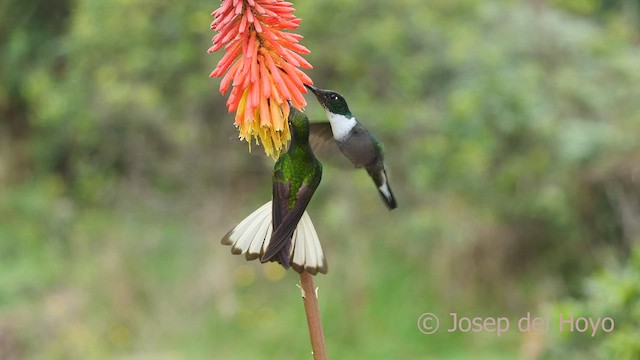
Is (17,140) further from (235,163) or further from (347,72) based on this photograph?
(347,72)

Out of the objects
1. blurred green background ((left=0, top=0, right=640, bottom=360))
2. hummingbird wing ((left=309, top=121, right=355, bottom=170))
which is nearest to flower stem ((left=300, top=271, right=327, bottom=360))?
hummingbird wing ((left=309, top=121, right=355, bottom=170))

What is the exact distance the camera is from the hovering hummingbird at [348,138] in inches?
81.0

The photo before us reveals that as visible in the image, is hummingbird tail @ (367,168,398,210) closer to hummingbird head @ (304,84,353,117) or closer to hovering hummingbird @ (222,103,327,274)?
hummingbird head @ (304,84,353,117)

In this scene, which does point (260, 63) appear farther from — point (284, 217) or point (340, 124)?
point (340, 124)

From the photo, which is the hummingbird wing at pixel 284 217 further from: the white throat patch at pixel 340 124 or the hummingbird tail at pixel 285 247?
the white throat patch at pixel 340 124

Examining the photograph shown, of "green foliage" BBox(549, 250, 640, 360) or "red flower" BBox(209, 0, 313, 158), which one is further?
"green foliage" BBox(549, 250, 640, 360)

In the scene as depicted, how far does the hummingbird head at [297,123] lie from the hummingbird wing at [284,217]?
0.30 feet

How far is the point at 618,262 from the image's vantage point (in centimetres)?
702

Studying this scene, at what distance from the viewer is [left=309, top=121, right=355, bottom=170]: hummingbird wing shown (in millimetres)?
2305

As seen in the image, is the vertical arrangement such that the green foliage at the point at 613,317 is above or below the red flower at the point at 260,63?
below

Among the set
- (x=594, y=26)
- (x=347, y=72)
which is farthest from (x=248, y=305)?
(x=594, y=26)

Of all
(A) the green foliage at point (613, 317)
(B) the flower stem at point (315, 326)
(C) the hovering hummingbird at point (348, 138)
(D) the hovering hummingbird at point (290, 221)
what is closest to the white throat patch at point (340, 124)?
(C) the hovering hummingbird at point (348, 138)

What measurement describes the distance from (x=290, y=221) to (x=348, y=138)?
76 centimetres

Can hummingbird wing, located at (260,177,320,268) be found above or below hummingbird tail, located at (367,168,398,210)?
below
